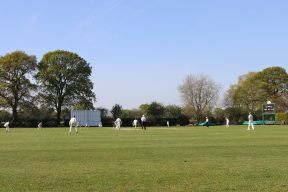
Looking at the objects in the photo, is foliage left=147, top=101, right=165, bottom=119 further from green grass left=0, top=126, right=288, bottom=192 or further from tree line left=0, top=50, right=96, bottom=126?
green grass left=0, top=126, right=288, bottom=192

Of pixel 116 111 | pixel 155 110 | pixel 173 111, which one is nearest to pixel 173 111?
pixel 173 111

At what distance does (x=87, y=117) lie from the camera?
8181 centimetres

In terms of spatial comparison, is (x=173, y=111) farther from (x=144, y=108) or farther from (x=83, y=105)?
(x=83, y=105)

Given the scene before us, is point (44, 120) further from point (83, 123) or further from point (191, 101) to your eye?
point (191, 101)

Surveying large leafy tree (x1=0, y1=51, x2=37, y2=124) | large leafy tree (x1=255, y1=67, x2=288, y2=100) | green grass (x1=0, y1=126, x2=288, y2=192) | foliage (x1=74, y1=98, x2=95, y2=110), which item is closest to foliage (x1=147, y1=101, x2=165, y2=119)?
large leafy tree (x1=255, y1=67, x2=288, y2=100)

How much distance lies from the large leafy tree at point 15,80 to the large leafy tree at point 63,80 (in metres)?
2.47

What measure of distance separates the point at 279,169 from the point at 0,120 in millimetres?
84349

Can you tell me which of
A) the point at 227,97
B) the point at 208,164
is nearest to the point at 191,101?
the point at 227,97

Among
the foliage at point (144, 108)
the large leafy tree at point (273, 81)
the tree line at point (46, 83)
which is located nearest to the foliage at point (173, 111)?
the foliage at point (144, 108)

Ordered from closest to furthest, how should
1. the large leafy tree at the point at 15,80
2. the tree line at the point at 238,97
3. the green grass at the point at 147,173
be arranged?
the green grass at the point at 147,173 < the large leafy tree at the point at 15,80 < the tree line at the point at 238,97

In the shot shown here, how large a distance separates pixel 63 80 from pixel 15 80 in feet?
27.7

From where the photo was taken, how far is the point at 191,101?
106188mm

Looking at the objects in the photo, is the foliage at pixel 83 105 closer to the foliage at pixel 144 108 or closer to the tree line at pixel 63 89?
the tree line at pixel 63 89

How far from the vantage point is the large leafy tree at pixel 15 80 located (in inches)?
3118
